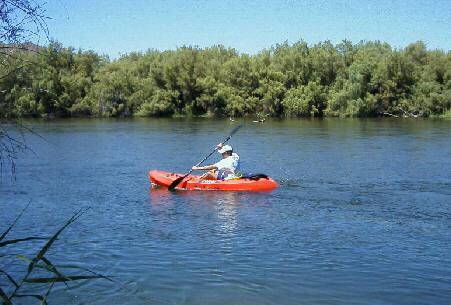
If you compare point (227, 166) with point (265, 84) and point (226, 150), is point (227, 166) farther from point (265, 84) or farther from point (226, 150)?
point (265, 84)

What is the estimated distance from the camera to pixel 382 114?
6475cm

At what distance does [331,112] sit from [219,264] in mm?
57721

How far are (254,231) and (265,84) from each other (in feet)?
189

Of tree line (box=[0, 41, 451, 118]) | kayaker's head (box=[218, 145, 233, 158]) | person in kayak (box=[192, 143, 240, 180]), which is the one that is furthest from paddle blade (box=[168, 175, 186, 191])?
tree line (box=[0, 41, 451, 118])

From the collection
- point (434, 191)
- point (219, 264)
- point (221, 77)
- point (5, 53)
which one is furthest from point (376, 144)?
point (221, 77)

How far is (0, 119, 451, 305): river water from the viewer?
8781mm

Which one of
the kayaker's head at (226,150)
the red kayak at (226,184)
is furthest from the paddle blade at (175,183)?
the kayaker's head at (226,150)

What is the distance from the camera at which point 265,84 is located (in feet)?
227

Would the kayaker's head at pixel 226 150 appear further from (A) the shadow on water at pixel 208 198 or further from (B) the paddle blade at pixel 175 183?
(B) the paddle blade at pixel 175 183

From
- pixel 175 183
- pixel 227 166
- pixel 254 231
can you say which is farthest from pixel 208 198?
pixel 254 231

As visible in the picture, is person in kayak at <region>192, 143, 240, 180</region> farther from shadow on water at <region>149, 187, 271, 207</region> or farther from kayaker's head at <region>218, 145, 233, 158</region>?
shadow on water at <region>149, 187, 271, 207</region>

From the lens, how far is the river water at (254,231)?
8781 mm

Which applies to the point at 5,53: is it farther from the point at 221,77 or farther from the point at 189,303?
the point at 221,77

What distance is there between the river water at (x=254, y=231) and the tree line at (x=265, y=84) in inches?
1574
